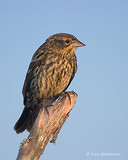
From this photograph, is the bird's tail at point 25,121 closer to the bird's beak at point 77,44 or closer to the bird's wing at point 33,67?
the bird's wing at point 33,67

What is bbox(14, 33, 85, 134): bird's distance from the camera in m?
5.96

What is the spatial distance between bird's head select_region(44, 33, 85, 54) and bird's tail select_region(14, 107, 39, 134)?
1.36 meters

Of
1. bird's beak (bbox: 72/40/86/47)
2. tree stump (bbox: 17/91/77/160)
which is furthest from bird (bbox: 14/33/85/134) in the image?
tree stump (bbox: 17/91/77/160)

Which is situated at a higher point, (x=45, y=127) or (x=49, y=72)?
(x=49, y=72)

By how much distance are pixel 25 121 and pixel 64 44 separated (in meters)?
1.73

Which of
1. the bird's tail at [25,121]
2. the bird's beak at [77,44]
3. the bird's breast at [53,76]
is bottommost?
the bird's tail at [25,121]

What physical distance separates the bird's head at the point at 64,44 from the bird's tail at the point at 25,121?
1.36m

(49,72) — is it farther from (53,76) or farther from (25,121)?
(25,121)

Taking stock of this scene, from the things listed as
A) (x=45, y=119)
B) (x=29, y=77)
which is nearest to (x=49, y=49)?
(x=29, y=77)

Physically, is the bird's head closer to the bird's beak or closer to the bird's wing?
the bird's beak

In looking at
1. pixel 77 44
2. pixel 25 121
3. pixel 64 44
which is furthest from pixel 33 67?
pixel 25 121

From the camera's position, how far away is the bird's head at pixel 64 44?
20.0 ft

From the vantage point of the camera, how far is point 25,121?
629 cm

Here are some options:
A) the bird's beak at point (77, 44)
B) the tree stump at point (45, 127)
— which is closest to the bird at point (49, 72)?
the bird's beak at point (77, 44)
